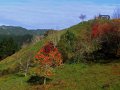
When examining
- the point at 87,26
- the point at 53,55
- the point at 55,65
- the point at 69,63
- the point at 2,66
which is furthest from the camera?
the point at 87,26

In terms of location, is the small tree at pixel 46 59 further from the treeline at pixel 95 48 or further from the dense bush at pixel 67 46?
the dense bush at pixel 67 46

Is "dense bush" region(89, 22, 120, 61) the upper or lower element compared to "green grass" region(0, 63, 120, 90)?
upper

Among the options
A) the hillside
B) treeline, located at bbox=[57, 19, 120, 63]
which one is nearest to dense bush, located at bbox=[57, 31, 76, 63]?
treeline, located at bbox=[57, 19, 120, 63]

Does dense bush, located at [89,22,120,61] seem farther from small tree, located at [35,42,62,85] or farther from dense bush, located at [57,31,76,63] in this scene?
small tree, located at [35,42,62,85]

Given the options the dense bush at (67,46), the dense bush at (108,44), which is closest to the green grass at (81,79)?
the dense bush at (108,44)

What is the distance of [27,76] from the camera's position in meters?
68.8

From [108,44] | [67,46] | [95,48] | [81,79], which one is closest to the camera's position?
[81,79]

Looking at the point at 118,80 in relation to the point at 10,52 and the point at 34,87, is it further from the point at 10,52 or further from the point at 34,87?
the point at 10,52

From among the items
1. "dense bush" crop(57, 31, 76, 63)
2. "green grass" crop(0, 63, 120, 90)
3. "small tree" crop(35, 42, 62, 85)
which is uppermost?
"dense bush" crop(57, 31, 76, 63)

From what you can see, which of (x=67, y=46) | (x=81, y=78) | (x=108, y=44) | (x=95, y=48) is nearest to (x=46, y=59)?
(x=81, y=78)

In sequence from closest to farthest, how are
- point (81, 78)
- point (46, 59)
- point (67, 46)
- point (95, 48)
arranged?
point (81, 78), point (46, 59), point (67, 46), point (95, 48)

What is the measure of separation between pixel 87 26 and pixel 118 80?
62.8 meters

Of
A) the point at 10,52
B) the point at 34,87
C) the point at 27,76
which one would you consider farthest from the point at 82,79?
the point at 10,52

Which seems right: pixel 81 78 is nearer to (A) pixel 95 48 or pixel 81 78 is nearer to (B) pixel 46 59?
(B) pixel 46 59
